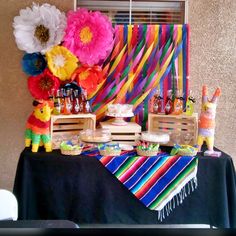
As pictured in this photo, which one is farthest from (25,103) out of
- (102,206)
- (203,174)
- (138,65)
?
(203,174)

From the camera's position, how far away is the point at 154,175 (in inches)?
84.1

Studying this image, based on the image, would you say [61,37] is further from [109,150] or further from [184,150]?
[184,150]

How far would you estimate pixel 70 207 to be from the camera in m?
2.17

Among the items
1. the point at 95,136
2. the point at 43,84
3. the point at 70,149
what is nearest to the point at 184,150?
the point at 95,136

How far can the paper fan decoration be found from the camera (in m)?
2.54

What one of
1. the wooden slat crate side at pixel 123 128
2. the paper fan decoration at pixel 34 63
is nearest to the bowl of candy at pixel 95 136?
the wooden slat crate side at pixel 123 128

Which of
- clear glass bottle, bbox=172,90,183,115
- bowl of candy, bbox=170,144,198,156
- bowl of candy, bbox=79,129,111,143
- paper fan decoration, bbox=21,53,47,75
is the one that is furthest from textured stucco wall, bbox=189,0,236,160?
paper fan decoration, bbox=21,53,47,75

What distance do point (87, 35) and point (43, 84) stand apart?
514 mm

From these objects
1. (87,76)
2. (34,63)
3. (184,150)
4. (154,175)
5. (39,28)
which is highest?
(39,28)

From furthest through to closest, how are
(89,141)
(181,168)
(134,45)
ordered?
1. (134,45)
2. (89,141)
3. (181,168)

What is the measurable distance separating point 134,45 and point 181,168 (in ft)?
3.66

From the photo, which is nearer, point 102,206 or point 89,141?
point 102,206

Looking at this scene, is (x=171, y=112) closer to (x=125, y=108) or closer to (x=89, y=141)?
(x=125, y=108)

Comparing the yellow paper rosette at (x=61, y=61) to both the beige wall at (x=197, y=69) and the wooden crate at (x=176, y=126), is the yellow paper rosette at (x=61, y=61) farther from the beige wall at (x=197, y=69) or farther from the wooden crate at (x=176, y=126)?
the wooden crate at (x=176, y=126)
